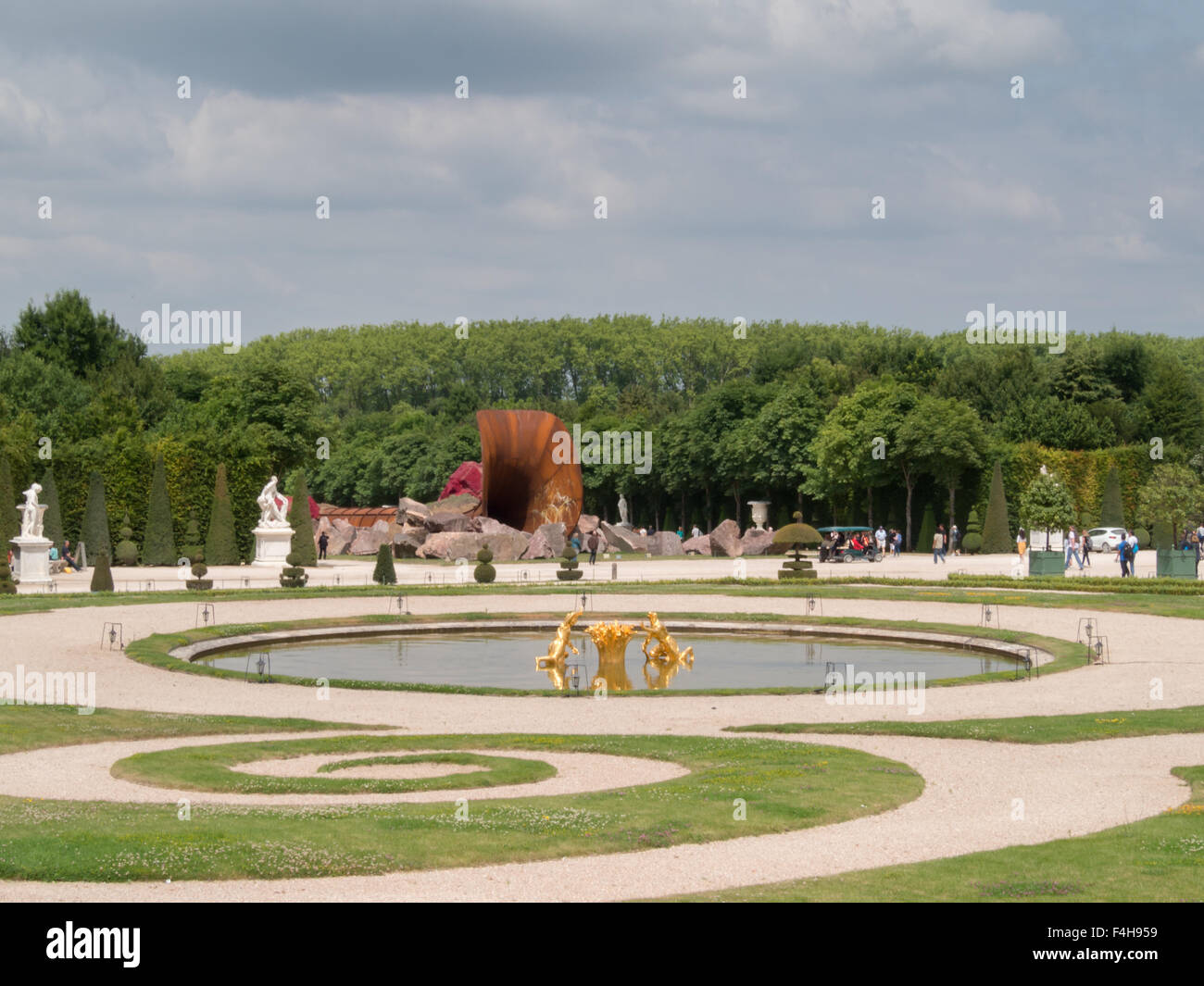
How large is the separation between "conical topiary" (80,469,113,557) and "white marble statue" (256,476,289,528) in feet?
19.9

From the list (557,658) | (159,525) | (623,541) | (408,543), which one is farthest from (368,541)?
(557,658)

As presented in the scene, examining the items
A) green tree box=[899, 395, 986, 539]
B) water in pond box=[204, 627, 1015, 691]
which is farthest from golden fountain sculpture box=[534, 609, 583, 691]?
green tree box=[899, 395, 986, 539]

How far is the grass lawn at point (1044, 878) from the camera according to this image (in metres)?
9.78

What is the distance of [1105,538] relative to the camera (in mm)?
65188

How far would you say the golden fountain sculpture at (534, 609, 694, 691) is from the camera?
25570 millimetres

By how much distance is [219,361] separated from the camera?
140625mm

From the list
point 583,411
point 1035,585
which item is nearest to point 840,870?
point 1035,585

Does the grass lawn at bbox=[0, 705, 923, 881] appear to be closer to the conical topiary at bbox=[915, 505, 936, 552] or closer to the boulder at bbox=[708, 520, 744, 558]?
the boulder at bbox=[708, 520, 744, 558]

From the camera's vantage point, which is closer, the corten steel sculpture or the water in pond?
the water in pond

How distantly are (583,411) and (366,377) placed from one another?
34671 mm

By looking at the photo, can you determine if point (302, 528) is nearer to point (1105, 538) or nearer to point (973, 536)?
point (973, 536)

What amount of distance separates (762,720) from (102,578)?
2727 cm

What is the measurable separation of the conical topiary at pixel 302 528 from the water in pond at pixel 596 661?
85.3 feet

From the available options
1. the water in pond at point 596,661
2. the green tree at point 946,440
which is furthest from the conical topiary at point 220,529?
the green tree at point 946,440
